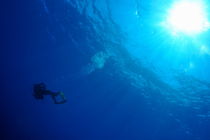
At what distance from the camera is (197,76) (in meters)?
16.3

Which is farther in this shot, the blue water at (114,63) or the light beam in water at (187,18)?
the blue water at (114,63)

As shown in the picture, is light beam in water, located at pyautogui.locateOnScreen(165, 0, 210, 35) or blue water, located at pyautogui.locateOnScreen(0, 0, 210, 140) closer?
light beam in water, located at pyautogui.locateOnScreen(165, 0, 210, 35)

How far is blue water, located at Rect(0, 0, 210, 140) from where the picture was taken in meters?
14.7

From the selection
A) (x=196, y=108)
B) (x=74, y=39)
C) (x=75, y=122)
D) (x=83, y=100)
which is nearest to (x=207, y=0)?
(x=74, y=39)

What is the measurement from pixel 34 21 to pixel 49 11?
2295 mm

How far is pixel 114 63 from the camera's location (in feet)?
65.8

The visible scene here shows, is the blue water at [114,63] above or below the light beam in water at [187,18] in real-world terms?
above

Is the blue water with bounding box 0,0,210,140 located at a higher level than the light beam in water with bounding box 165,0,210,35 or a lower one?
higher

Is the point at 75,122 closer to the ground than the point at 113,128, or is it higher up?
higher up

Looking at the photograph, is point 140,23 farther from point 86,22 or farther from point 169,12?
point 86,22

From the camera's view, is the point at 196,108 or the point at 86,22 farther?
the point at 196,108

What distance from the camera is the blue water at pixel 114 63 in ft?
48.1

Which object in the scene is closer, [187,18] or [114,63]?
[187,18]

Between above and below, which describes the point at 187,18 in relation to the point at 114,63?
below
